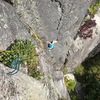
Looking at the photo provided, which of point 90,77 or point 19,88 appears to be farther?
point 90,77

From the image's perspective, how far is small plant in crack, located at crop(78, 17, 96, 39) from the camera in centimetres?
1759

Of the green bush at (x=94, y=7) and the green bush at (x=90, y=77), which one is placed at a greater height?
the green bush at (x=94, y=7)

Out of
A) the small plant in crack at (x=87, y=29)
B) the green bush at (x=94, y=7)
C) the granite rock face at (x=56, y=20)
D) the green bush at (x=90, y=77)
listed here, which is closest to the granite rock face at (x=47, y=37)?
the granite rock face at (x=56, y=20)

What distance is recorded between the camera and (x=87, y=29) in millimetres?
17969

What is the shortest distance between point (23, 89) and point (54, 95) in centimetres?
317

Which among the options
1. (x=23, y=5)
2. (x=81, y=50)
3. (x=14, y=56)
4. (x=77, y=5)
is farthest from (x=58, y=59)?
(x=14, y=56)

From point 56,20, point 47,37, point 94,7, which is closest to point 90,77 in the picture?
point 94,7

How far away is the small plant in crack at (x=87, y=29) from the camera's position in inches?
693

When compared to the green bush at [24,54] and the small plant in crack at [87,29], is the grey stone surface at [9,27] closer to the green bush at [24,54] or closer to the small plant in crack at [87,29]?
the green bush at [24,54]

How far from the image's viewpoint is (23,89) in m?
8.85

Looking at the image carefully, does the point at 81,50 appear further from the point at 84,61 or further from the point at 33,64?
the point at 33,64

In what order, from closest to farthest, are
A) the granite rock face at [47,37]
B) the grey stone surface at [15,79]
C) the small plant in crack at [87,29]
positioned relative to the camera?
the grey stone surface at [15,79] → the granite rock face at [47,37] → the small plant in crack at [87,29]

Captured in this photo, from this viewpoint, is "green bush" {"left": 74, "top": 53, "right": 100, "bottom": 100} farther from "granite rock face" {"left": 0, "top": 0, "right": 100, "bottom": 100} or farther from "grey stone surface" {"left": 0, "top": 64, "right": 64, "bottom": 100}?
"grey stone surface" {"left": 0, "top": 64, "right": 64, "bottom": 100}

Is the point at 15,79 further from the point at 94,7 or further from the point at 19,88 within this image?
the point at 94,7
